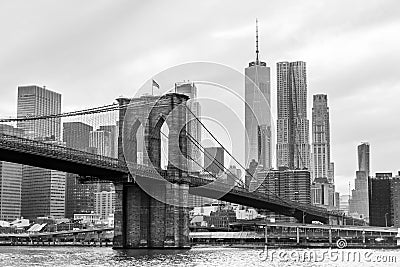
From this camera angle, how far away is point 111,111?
77188 millimetres

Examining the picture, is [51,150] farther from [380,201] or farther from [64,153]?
[380,201]

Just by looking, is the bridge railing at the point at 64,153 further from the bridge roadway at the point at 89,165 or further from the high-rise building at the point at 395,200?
the high-rise building at the point at 395,200

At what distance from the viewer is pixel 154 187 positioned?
2864 inches

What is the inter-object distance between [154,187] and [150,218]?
9.44ft

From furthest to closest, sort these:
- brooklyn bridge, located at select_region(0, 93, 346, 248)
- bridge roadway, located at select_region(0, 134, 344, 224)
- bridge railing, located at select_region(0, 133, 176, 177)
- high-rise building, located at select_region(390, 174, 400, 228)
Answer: high-rise building, located at select_region(390, 174, 400, 228), brooklyn bridge, located at select_region(0, 93, 346, 248), bridge roadway, located at select_region(0, 134, 344, 224), bridge railing, located at select_region(0, 133, 176, 177)

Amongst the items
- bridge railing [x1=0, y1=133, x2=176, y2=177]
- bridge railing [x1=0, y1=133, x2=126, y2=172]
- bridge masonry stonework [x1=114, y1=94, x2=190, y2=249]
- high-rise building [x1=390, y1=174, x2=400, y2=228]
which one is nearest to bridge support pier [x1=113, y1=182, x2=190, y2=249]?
bridge masonry stonework [x1=114, y1=94, x2=190, y2=249]

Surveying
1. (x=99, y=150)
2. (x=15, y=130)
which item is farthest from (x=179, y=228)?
(x=99, y=150)

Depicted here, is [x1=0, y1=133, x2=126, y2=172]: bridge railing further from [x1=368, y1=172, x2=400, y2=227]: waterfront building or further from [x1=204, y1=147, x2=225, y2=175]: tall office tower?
[x1=368, y1=172, x2=400, y2=227]: waterfront building

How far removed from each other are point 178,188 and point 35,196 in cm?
13226

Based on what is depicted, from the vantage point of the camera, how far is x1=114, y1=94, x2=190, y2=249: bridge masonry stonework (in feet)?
236

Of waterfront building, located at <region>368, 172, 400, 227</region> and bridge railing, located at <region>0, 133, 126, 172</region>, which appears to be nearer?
bridge railing, located at <region>0, 133, 126, 172</region>

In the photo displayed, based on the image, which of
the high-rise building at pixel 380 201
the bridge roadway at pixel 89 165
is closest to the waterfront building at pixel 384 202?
the high-rise building at pixel 380 201

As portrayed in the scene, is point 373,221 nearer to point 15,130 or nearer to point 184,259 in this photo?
point 15,130

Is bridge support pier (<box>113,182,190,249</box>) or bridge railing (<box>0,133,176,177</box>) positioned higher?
bridge railing (<box>0,133,176,177</box>)
